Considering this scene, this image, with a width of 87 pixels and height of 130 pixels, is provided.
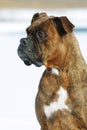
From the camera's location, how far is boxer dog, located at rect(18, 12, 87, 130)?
1.10m

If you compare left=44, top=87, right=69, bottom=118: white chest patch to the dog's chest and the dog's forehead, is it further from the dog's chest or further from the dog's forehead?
the dog's forehead

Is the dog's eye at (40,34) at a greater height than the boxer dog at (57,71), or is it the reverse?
the dog's eye at (40,34)

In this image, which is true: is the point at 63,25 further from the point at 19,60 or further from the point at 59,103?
the point at 19,60

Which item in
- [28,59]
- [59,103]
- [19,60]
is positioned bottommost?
[19,60]

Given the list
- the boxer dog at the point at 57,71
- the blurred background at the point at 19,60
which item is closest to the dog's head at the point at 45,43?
the boxer dog at the point at 57,71

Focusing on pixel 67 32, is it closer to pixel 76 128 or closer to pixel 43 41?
pixel 43 41

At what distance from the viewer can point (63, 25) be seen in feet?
3.65

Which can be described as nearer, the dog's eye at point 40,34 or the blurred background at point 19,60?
the dog's eye at point 40,34

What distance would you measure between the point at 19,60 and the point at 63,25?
92 centimetres

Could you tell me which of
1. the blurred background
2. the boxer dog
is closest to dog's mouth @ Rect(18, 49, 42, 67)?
the boxer dog

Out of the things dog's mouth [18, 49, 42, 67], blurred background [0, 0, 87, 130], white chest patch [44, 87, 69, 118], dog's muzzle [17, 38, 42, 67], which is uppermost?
dog's muzzle [17, 38, 42, 67]

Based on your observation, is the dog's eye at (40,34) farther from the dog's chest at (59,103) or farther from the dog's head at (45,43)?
the dog's chest at (59,103)

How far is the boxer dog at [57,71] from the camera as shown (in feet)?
3.62

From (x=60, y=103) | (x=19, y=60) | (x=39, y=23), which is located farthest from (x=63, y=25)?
(x=19, y=60)
